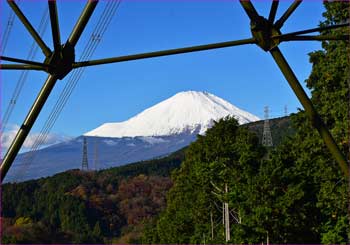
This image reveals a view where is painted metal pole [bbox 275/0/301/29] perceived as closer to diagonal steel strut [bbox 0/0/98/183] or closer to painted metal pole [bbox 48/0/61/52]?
diagonal steel strut [bbox 0/0/98/183]

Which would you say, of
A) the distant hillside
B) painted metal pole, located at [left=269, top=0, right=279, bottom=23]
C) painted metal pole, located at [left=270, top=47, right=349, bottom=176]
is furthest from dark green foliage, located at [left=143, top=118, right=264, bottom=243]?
the distant hillside

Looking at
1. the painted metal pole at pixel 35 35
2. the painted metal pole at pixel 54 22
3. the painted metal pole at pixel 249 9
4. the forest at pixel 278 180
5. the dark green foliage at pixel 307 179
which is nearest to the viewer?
the painted metal pole at pixel 249 9

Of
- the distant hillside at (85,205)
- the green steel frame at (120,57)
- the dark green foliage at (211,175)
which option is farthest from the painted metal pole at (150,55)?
the distant hillside at (85,205)

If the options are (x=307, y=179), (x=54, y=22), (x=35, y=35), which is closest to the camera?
(x=54, y=22)

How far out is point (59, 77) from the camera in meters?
4.07

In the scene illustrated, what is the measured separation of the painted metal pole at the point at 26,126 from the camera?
3977 mm

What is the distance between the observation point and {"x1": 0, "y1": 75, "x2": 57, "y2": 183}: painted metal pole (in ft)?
13.0

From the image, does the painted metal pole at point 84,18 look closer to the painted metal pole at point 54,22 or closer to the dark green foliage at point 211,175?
the painted metal pole at point 54,22

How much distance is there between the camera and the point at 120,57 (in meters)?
4.19

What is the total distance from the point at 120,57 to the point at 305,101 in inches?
48.6

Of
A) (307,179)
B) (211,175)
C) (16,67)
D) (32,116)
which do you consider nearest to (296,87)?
(32,116)

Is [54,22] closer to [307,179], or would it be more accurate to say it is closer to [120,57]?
[120,57]

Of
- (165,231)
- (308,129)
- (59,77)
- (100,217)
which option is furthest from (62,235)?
(59,77)

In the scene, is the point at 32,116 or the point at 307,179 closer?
the point at 32,116
